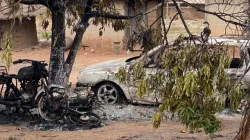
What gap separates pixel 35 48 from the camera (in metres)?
21.7

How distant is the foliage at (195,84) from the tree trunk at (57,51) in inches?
213

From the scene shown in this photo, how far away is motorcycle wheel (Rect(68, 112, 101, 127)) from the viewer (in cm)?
1084

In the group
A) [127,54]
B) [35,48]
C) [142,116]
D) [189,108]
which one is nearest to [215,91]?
[189,108]

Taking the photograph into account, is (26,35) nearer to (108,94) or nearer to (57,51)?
(108,94)

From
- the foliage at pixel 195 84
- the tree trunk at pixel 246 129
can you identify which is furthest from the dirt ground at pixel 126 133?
the tree trunk at pixel 246 129

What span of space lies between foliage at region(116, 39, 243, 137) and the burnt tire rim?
6.40 meters

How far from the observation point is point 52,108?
10680 mm

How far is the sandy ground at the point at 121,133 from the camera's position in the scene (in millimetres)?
10133

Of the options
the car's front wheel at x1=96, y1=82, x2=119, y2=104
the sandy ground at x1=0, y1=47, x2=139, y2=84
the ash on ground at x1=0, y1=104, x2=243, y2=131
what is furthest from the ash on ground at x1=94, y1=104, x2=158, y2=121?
the sandy ground at x1=0, y1=47, x2=139, y2=84

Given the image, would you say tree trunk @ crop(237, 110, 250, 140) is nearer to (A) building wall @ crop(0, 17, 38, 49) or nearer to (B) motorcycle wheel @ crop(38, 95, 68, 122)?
(B) motorcycle wheel @ crop(38, 95, 68, 122)

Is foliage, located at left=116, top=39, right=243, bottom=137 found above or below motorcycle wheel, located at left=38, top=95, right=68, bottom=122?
above

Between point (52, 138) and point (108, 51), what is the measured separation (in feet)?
35.1

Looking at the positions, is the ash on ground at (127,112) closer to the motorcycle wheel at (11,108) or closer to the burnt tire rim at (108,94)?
the burnt tire rim at (108,94)

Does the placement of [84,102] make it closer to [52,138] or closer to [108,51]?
[52,138]
